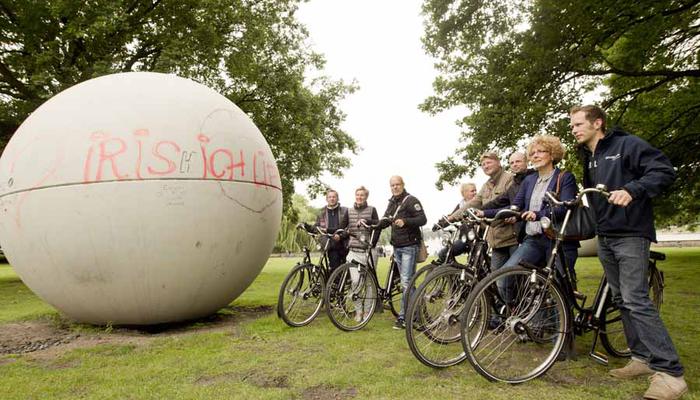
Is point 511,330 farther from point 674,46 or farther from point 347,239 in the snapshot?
point 674,46

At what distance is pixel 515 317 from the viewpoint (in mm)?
3445

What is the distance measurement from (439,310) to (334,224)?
10.4 ft

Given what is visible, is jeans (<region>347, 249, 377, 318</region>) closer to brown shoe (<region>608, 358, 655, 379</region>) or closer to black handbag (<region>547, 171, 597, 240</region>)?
black handbag (<region>547, 171, 597, 240</region>)

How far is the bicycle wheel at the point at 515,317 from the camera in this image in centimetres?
334

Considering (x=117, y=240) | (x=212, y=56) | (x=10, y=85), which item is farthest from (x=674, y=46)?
(x=10, y=85)

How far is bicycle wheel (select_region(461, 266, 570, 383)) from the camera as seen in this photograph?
11.0 feet

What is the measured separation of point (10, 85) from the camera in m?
12.8

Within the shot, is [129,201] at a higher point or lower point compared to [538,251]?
higher

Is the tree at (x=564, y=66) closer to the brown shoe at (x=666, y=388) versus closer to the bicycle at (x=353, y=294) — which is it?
the bicycle at (x=353, y=294)

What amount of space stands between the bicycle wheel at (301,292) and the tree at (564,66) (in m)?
6.80

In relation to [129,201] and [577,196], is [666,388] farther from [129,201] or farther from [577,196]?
[129,201]

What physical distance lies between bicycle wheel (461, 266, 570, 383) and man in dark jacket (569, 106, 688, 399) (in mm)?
496

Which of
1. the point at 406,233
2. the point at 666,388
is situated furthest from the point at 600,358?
the point at 406,233

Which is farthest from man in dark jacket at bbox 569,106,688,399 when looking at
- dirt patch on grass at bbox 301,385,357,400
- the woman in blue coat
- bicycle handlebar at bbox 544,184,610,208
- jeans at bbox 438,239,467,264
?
dirt patch on grass at bbox 301,385,357,400
